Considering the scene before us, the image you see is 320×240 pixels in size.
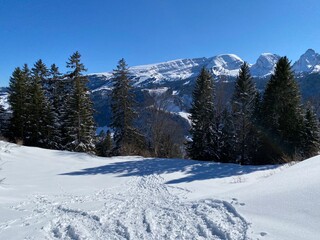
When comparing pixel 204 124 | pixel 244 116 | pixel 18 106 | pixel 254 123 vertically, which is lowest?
pixel 254 123

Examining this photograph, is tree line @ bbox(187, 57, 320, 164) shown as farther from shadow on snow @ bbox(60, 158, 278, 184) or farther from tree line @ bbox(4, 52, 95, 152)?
tree line @ bbox(4, 52, 95, 152)

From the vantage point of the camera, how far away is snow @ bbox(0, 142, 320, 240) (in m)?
5.13

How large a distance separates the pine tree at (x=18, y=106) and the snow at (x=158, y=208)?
17.5 meters

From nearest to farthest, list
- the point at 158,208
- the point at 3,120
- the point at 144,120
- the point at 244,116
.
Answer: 1. the point at 158,208
2. the point at 244,116
3. the point at 144,120
4. the point at 3,120

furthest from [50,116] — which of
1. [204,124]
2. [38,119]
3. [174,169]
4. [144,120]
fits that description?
[174,169]

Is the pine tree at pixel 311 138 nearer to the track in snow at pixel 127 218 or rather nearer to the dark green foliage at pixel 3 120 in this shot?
the track in snow at pixel 127 218

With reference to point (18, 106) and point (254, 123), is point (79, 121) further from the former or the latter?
point (254, 123)

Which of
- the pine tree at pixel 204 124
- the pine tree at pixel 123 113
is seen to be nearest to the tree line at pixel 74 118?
the pine tree at pixel 123 113

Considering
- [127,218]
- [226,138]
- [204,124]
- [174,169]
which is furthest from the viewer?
[226,138]

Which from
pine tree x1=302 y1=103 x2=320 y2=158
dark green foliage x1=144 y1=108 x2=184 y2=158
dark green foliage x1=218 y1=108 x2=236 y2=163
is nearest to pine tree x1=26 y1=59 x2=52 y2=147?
dark green foliage x1=144 y1=108 x2=184 y2=158

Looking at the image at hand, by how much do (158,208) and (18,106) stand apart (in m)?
26.3

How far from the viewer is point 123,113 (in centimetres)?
2906

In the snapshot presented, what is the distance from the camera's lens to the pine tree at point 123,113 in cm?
2895

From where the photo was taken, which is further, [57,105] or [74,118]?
[57,105]
